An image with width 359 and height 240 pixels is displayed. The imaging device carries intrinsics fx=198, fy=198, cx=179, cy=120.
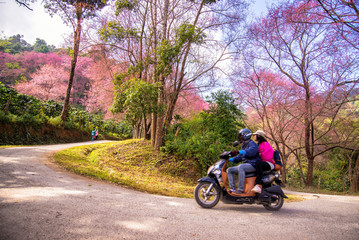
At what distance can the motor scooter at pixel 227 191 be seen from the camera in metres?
3.82

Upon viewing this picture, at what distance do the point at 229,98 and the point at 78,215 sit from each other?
907 centimetres

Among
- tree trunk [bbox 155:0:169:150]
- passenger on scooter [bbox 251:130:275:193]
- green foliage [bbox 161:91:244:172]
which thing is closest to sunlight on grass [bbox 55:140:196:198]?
tree trunk [bbox 155:0:169:150]

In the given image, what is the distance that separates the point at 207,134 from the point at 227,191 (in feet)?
17.8

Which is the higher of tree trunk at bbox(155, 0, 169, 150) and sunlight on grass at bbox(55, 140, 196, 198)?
tree trunk at bbox(155, 0, 169, 150)

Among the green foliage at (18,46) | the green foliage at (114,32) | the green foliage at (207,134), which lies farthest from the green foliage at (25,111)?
the green foliage at (18,46)

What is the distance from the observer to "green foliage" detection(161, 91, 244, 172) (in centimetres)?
857

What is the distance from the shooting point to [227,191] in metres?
3.84

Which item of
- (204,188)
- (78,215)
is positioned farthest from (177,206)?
(78,215)

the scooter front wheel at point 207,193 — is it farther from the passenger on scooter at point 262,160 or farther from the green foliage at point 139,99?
the green foliage at point 139,99

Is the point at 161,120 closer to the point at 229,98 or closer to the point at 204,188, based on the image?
the point at 229,98

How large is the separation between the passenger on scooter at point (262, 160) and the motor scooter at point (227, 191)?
93 millimetres

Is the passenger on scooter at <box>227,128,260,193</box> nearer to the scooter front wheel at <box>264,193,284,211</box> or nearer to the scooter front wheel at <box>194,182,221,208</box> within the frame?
the scooter front wheel at <box>194,182,221,208</box>

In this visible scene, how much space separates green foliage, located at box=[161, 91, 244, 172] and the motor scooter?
14.0ft

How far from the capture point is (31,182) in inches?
163
